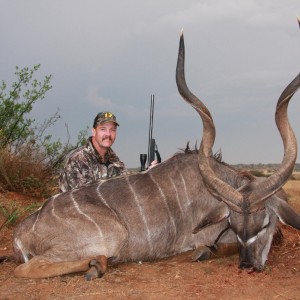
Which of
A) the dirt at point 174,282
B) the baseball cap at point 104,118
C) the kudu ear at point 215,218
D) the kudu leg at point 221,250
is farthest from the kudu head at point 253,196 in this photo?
the baseball cap at point 104,118

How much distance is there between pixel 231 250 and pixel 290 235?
3.70 feet

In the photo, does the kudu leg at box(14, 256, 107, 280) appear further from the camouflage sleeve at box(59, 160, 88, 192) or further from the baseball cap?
the baseball cap

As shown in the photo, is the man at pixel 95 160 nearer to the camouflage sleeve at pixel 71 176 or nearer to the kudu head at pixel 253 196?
the camouflage sleeve at pixel 71 176

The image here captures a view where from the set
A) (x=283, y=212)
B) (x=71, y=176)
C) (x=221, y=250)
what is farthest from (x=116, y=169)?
(x=283, y=212)

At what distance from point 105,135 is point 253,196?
1.90 metres

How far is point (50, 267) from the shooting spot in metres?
3.22

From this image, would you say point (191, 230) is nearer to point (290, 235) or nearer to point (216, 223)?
point (216, 223)

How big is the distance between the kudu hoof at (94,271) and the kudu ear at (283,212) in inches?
49.6

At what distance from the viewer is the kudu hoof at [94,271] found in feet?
10.2

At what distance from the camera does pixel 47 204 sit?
369 centimetres

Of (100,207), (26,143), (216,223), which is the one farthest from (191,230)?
(26,143)

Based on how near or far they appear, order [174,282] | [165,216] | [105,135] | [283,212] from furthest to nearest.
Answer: [105,135] < [165,216] < [283,212] < [174,282]

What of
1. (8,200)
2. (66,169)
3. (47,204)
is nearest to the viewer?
(47,204)

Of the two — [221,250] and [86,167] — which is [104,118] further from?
[221,250]
